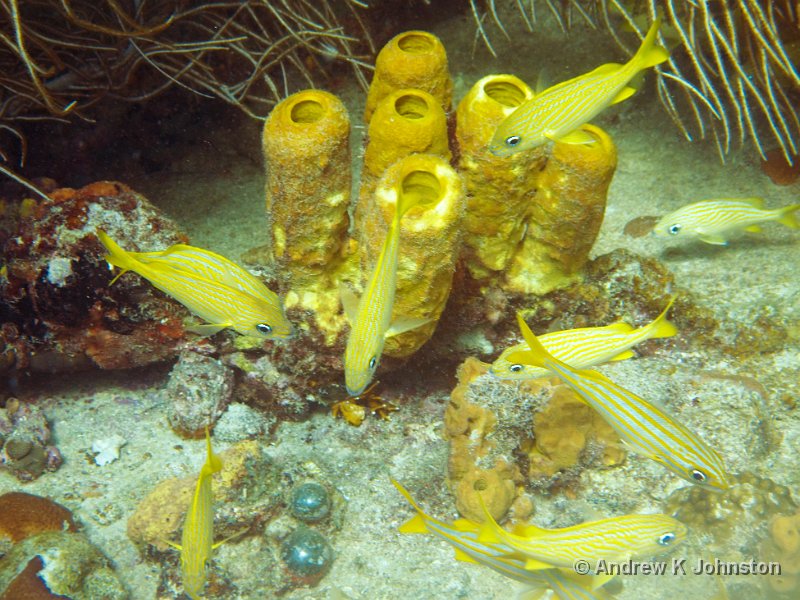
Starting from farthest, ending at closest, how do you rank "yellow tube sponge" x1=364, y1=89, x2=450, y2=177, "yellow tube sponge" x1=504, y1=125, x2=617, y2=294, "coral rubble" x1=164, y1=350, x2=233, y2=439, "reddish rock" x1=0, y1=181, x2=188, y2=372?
1. "coral rubble" x1=164, y1=350, x2=233, y2=439
2. "reddish rock" x1=0, y1=181, x2=188, y2=372
3. "yellow tube sponge" x1=504, y1=125, x2=617, y2=294
4. "yellow tube sponge" x1=364, y1=89, x2=450, y2=177

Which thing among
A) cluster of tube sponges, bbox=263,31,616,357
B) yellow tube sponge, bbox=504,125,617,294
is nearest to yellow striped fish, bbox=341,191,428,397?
→ cluster of tube sponges, bbox=263,31,616,357

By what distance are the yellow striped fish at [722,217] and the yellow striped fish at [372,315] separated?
9.70ft

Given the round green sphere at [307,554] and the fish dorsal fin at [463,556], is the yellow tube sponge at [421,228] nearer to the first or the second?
the fish dorsal fin at [463,556]

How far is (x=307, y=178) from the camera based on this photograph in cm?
297

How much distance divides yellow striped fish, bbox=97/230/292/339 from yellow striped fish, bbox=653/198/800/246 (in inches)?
129

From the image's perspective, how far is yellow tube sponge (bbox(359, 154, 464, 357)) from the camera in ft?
8.79

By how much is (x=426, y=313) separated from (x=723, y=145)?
404cm

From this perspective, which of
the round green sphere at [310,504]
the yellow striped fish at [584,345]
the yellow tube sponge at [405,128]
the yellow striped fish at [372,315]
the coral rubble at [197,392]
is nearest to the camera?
the yellow striped fish at [372,315]

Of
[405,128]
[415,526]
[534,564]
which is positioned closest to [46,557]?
[415,526]

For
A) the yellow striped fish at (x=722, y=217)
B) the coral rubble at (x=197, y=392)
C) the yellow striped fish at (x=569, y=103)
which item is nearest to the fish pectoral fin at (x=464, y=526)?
the yellow striped fish at (x=569, y=103)

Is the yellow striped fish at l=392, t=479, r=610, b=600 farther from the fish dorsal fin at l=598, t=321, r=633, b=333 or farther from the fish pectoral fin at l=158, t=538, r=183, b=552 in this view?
the fish pectoral fin at l=158, t=538, r=183, b=552

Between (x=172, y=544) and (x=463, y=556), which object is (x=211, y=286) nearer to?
(x=172, y=544)

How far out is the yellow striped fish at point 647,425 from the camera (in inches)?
89.1

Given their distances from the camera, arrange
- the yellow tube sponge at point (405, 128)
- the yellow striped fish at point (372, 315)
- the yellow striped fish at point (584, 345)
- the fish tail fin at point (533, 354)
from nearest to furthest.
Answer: the yellow striped fish at point (372, 315) → the fish tail fin at point (533, 354) → the yellow striped fish at point (584, 345) → the yellow tube sponge at point (405, 128)
